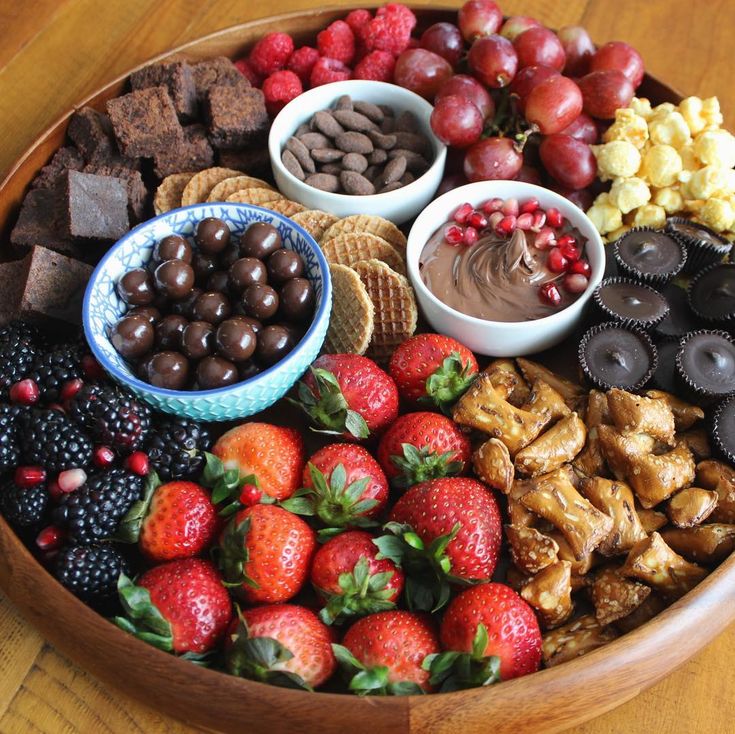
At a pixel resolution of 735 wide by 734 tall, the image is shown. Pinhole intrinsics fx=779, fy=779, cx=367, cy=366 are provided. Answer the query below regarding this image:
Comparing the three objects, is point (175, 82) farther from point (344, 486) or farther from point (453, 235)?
point (344, 486)

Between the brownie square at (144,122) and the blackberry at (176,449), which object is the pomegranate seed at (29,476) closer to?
the blackberry at (176,449)

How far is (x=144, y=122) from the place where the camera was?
1.76m

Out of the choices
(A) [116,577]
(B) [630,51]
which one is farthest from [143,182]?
(B) [630,51]

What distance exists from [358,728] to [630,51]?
5.32ft

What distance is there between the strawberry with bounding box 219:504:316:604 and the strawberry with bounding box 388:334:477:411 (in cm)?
36

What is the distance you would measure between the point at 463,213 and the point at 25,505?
1.05 m

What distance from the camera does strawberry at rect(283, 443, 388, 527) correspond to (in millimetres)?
1281

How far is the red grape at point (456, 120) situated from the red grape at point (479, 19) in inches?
10.6

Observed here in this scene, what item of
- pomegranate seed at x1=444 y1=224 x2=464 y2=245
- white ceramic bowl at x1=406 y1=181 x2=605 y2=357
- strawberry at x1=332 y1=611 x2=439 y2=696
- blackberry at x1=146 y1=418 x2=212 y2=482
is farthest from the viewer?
pomegranate seed at x1=444 y1=224 x2=464 y2=245

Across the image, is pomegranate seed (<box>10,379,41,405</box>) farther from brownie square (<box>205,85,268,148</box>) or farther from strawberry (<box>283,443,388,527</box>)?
brownie square (<box>205,85,268,148</box>)

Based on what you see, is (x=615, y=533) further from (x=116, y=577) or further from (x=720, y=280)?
(x=116, y=577)

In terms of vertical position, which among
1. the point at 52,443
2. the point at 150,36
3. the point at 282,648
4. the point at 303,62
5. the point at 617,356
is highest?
the point at 150,36

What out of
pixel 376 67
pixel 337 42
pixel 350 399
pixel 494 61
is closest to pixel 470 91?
pixel 494 61

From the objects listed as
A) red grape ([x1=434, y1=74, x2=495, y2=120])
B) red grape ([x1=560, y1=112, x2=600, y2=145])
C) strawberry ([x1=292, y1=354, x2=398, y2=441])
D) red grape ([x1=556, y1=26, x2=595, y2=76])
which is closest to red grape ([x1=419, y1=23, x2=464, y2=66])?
red grape ([x1=434, y1=74, x2=495, y2=120])
